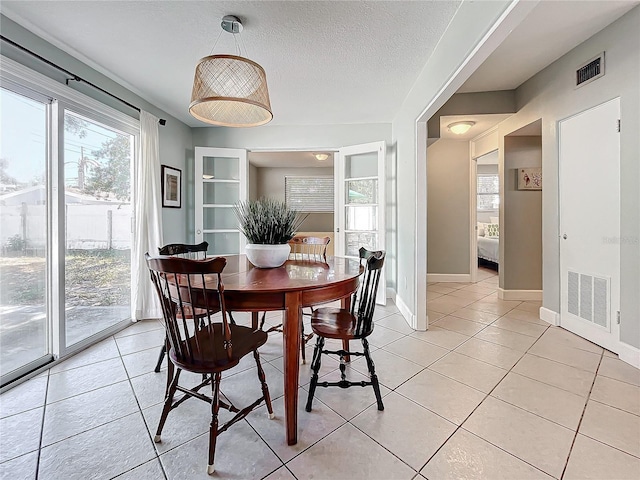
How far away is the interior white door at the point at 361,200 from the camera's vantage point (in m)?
3.80

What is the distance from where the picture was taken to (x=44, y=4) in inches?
72.3

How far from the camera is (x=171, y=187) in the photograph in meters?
3.72

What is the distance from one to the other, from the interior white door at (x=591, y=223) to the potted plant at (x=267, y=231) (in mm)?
2601

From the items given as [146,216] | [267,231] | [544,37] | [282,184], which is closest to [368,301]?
[267,231]

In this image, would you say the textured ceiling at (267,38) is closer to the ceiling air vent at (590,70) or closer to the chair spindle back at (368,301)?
the ceiling air vent at (590,70)

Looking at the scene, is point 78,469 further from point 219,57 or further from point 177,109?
point 177,109

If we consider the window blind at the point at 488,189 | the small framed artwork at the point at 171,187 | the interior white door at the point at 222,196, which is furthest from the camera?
the window blind at the point at 488,189

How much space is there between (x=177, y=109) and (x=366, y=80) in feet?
7.44

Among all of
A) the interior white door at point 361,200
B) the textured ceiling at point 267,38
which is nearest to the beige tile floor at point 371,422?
the interior white door at point 361,200

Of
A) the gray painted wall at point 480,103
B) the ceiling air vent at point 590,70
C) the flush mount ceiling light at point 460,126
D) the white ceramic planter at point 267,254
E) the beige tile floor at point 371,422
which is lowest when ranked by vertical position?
the beige tile floor at point 371,422

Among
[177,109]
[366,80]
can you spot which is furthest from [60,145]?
[366,80]

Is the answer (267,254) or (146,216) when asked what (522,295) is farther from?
(146,216)

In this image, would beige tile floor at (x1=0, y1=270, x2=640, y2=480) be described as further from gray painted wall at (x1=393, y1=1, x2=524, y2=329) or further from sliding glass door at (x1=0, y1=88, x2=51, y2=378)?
gray painted wall at (x1=393, y1=1, x2=524, y2=329)

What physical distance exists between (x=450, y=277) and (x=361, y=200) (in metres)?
2.31
